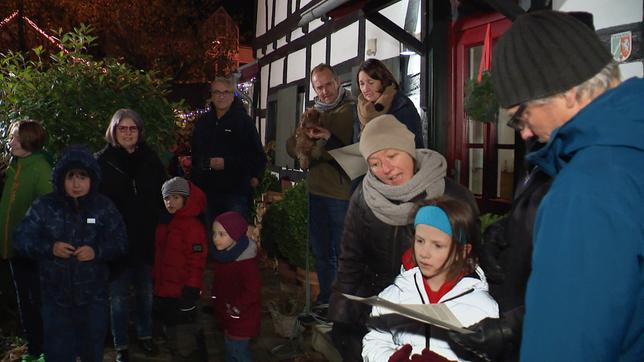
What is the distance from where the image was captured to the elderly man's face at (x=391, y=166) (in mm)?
3143

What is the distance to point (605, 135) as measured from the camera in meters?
1.27

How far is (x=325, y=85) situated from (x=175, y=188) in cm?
148

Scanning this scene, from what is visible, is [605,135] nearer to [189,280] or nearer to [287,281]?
[189,280]

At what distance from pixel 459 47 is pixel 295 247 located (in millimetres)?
2750

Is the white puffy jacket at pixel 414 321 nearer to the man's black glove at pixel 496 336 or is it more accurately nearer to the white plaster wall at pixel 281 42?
the man's black glove at pixel 496 336

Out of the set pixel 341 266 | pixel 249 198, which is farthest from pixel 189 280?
pixel 341 266

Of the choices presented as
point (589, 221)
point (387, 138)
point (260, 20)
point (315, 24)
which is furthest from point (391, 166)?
point (260, 20)

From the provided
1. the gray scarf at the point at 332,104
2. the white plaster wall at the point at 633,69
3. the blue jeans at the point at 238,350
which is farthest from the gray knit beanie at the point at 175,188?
the white plaster wall at the point at 633,69

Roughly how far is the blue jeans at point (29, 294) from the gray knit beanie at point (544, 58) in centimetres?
450

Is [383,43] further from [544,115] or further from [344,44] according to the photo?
[544,115]

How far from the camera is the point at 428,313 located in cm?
205

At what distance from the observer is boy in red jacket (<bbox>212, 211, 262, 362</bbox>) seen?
14.6 feet

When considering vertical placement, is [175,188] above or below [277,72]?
below

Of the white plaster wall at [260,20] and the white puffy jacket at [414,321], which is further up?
the white plaster wall at [260,20]
